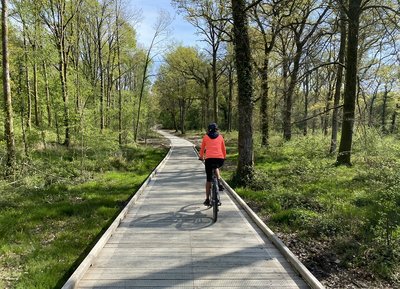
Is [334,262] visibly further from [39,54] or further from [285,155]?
[39,54]

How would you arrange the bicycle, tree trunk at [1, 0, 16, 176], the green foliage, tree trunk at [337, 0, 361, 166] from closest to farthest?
1. the green foliage
2. the bicycle
3. tree trunk at [1, 0, 16, 176]
4. tree trunk at [337, 0, 361, 166]

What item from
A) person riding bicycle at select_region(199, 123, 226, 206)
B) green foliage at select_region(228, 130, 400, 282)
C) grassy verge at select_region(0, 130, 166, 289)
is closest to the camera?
grassy verge at select_region(0, 130, 166, 289)

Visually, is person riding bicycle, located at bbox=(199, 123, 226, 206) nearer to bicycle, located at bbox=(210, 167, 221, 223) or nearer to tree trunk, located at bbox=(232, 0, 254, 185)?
bicycle, located at bbox=(210, 167, 221, 223)

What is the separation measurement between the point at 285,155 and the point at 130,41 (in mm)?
21212

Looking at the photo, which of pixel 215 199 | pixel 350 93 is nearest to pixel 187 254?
pixel 215 199

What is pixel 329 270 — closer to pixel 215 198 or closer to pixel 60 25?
pixel 215 198

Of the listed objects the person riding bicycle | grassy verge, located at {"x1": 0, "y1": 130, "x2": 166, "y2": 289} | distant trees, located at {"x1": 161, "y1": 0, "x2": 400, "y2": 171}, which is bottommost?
grassy verge, located at {"x1": 0, "y1": 130, "x2": 166, "y2": 289}

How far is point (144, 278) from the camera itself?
449 cm

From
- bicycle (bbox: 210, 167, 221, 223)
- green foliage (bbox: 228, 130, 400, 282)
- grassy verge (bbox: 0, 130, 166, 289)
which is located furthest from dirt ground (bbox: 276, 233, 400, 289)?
grassy verge (bbox: 0, 130, 166, 289)

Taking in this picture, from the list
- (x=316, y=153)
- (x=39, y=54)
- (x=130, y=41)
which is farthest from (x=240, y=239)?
(x=130, y=41)

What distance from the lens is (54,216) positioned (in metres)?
8.55

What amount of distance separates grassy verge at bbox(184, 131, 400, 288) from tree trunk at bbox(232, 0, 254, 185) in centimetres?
64

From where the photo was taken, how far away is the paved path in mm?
Result: 4461

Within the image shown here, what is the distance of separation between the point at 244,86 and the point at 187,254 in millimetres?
→ 7180
